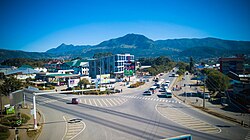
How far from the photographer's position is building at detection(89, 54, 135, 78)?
87.0 m

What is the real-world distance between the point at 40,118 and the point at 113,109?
1262 cm

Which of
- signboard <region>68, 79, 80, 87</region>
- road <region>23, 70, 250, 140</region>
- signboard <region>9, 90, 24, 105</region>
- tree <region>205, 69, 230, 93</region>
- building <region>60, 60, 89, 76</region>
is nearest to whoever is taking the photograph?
road <region>23, 70, 250, 140</region>

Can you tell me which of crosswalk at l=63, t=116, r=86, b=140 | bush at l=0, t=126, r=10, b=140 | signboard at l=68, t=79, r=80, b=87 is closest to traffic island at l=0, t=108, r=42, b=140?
bush at l=0, t=126, r=10, b=140

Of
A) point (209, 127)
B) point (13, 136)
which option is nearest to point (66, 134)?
point (13, 136)

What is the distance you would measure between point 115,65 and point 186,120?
209ft

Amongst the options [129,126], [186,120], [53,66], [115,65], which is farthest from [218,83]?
[53,66]

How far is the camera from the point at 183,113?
96.2 ft

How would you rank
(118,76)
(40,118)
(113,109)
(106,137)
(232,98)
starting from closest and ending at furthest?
(106,137), (40,118), (113,109), (232,98), (118,76)

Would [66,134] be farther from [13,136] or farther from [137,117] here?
[137,117]

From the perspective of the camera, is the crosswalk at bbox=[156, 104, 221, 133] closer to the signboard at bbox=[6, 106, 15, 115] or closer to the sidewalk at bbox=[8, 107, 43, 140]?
the sidewalk at bbox=[8, 107, 43, 140]

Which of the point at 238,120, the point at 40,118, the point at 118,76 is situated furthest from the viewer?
the point at 118,76

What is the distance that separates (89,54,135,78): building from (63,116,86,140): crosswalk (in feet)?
193

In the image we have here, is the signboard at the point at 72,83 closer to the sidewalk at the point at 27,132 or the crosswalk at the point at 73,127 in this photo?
the crosswalk at the point at 73,127

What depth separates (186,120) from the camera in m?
25.7
